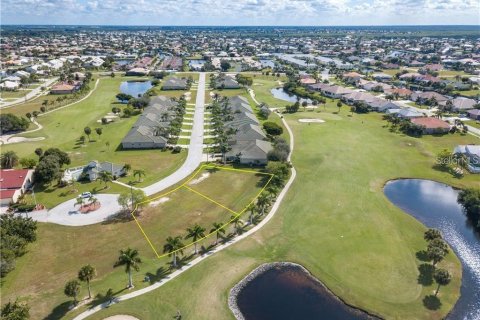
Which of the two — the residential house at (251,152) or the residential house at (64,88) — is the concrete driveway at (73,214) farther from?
the residential house at (64,88)

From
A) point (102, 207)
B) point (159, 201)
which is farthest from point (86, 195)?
point (159, 201)

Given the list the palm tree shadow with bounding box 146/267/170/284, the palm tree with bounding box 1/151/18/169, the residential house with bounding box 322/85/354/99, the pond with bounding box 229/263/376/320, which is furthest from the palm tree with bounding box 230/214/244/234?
the residential house with bounding box 322/85/354/99

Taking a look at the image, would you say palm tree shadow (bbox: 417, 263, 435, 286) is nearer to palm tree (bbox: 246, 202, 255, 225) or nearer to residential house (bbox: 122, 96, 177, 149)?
palm tree (bbox: 246, 202, 255, 225)

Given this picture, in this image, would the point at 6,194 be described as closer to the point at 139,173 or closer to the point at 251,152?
the point at 139,173

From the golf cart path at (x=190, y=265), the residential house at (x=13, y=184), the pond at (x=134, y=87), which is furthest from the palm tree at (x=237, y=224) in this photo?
the pond at (x=134, y=87)

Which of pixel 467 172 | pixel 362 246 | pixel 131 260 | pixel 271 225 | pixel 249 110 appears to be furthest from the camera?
pixel 249 110

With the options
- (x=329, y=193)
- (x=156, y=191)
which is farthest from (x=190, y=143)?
(x=329, y=193)

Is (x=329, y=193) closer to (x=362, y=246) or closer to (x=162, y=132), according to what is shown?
(x=362, y=246)
